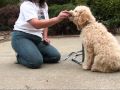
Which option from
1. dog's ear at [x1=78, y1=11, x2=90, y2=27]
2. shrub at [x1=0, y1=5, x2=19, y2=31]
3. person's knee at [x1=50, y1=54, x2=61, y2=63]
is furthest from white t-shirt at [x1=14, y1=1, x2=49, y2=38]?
shrub at [x1=0, y1=5, x2=19, y2=31]

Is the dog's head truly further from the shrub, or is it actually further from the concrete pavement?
the shrub

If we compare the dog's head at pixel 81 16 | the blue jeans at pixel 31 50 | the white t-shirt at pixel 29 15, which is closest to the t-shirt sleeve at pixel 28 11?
the white t-shirt at pixel 29 15

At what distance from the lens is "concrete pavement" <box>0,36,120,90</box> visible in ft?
19.4

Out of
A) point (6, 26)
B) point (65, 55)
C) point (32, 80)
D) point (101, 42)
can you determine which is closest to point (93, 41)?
point (101, 42)

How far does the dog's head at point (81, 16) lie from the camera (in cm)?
645

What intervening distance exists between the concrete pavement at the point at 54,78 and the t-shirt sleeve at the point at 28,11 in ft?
2.78

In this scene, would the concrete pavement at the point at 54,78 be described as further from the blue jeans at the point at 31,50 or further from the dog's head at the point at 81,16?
the dog's head at the point at 81,16

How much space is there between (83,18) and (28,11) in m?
0.94

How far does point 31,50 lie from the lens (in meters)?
7.04

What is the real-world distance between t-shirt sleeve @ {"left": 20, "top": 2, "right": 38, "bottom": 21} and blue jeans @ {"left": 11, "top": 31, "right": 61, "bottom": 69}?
42 cm

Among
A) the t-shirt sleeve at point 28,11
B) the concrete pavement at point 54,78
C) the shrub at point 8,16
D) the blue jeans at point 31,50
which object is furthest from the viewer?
the shrub at point 8,16

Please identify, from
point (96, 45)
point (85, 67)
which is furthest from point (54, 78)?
point (96, 45)

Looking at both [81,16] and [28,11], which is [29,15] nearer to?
[28,11]

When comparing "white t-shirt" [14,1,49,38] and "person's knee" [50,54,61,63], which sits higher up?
"white t-shirt" [14,1,49,38]
